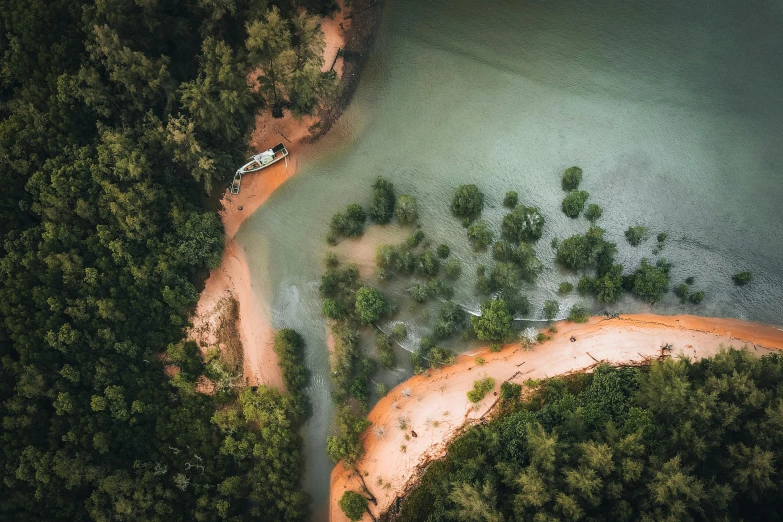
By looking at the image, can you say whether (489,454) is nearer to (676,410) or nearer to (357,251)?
(676,410)

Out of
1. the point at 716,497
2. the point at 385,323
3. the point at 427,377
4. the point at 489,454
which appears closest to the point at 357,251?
the point at 385,323

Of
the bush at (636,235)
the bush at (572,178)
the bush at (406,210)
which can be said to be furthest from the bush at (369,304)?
the bush at (636,235)

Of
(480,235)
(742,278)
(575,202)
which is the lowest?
(742,278)

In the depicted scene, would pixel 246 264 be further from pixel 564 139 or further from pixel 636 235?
pixel 636 235

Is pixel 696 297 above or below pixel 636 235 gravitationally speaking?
below

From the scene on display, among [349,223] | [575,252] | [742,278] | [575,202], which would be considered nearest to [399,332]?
[349,223]
